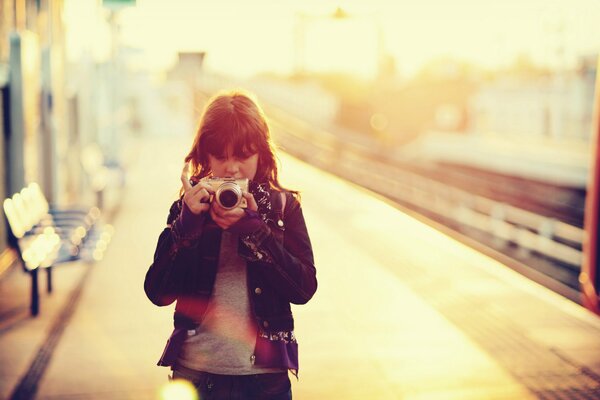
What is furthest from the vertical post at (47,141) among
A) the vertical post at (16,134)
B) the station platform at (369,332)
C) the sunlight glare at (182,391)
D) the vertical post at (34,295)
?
the sunlight glare at (182,391)

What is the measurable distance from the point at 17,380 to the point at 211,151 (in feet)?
9.54

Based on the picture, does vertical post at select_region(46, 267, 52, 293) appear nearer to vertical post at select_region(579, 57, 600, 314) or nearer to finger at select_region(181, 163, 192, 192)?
vertical post at select_region(579, 57, 600, 314)

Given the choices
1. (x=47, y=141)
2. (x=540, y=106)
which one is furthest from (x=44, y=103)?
(x=540, y=106)

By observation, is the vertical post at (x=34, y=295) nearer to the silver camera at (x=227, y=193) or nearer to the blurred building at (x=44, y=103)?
the blurred building at (x=44, y=103)

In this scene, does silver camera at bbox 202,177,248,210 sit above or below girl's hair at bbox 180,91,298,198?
below

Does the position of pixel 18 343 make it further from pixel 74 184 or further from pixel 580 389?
pixel 74 184

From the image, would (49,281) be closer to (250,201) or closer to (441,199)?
(250,201)

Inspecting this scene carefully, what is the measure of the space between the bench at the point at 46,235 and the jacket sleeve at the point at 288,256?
3.90m

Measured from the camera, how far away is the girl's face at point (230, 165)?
1936 mm

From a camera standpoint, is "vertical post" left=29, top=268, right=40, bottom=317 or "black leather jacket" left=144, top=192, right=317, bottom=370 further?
"vertical post" left=29, top=268, right=40, bottom=317

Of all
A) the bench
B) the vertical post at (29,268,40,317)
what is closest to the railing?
the bench

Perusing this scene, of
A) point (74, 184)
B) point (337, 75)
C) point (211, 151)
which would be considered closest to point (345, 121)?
point (337, 75)

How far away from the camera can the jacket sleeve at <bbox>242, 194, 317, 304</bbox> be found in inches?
74.0

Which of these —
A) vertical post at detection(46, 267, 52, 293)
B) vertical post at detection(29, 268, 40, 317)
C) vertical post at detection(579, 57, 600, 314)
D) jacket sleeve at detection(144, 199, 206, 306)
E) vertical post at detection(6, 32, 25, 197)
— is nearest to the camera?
jacket sleeve at detection(144, 199, 206, 306)
